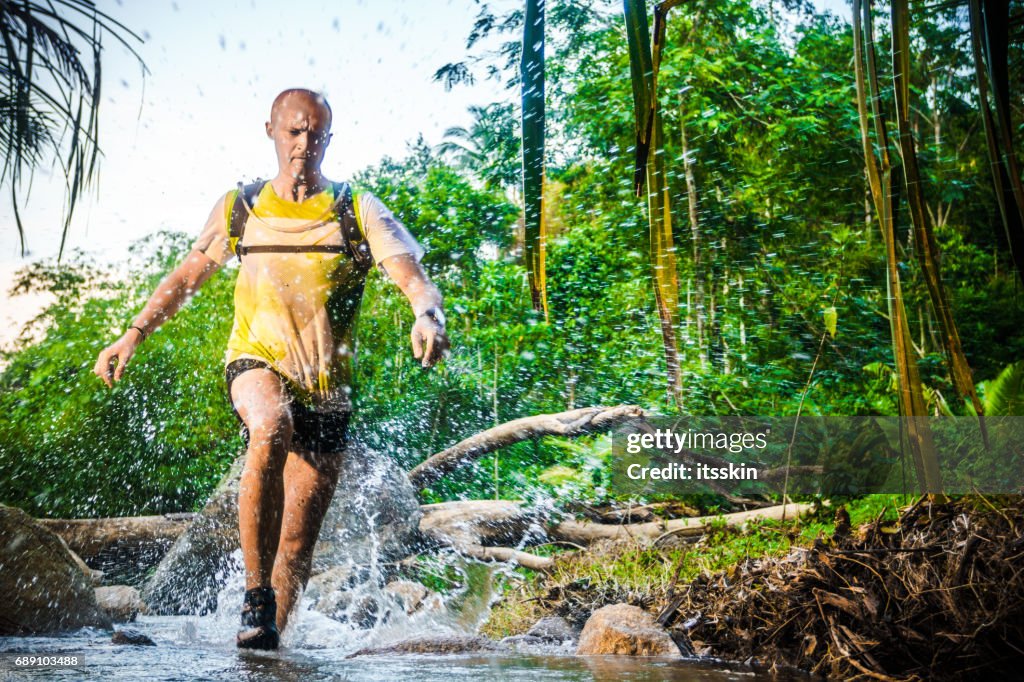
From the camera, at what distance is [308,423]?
1.92 metres

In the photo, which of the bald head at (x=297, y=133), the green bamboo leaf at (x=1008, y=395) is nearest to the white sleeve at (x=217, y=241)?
the bald head at (x=297, y=133)

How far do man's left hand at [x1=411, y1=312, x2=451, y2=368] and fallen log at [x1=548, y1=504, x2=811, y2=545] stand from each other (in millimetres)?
1946

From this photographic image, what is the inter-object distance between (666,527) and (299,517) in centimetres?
190

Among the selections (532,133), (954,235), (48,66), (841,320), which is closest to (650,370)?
(841,320)

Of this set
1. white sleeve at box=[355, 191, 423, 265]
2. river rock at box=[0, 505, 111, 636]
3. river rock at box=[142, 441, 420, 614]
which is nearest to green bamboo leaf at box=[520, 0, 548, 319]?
white sleeve at box=[355, 191, 423, 265]

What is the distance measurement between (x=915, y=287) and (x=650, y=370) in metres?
2.38

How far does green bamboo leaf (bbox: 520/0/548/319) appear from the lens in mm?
978

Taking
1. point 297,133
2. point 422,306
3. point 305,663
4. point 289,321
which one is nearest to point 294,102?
point 297,133

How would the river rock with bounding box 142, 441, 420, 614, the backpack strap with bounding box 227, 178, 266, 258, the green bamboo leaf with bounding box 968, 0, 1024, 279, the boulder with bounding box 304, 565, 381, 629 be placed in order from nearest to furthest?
1. the green bamboo leaf with bounding box 968, 0, 1024, 279
2. the backpack strap with bounding box 227, 178, 266, 258
3. the boulder with bounding box 304, 565, 381, 629
4. the river rock with bounding box 142, 441, 420, 614

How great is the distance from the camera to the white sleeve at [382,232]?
1979 millimetres

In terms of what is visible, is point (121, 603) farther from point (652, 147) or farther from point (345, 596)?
point (652, 147)

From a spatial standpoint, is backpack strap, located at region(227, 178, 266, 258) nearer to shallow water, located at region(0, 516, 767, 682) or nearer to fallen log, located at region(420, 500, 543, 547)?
shallow water, located at region(0, 516, 767, 682)

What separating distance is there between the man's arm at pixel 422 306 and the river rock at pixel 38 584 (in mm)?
1360

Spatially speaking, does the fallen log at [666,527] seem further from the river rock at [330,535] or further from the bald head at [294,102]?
the bald head at [294,102]
